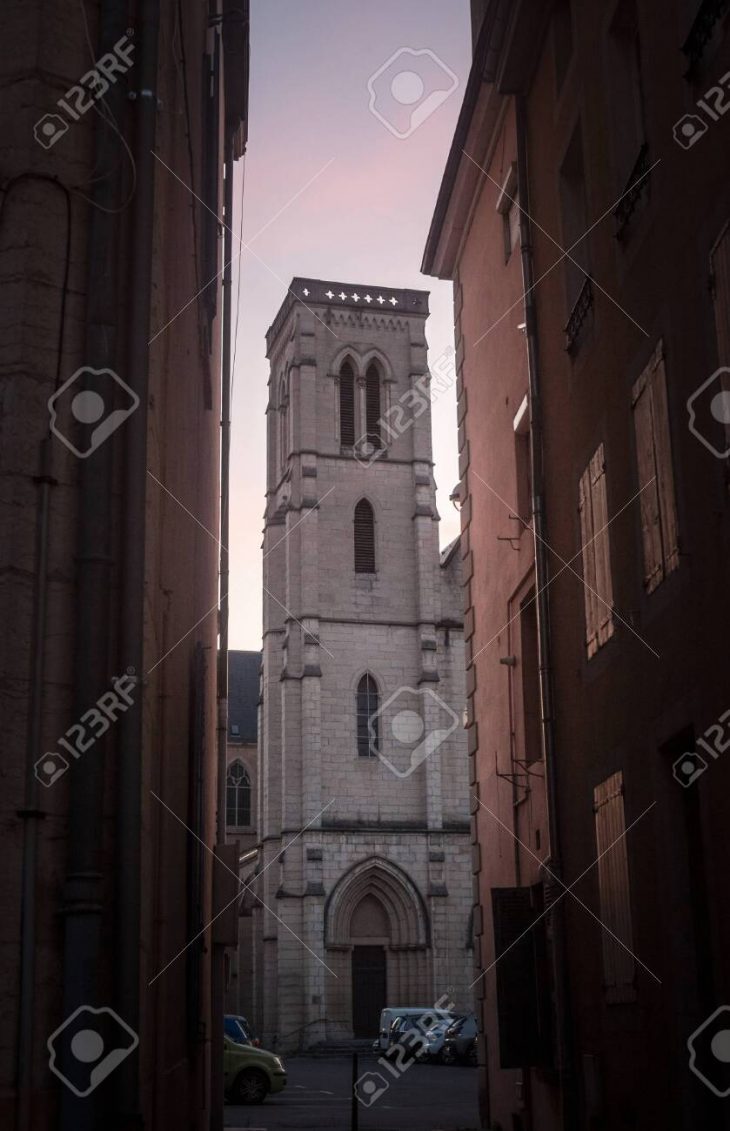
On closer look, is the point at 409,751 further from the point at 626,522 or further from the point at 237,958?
the point at 626,522

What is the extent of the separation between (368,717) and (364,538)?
7.14 metres

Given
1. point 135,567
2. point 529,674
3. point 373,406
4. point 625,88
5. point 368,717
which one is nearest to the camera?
point 135,567

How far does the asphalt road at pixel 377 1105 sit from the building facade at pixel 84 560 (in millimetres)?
10842

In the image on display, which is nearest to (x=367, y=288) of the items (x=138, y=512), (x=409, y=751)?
(x=409, y=751)

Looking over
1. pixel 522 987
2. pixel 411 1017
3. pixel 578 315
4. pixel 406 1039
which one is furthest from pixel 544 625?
Answer: pixel 411 1017

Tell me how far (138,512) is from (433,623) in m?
47.8

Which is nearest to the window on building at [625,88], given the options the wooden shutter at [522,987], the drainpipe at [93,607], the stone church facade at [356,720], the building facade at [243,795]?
the drainpipe at [93,607]

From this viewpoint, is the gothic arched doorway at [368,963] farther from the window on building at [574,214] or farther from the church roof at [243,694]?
the window on building at [574,214]

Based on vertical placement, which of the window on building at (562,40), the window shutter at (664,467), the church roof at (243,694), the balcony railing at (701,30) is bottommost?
the window shutter at (664,467)

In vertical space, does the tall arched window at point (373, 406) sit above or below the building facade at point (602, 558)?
above

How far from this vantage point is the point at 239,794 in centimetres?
7031

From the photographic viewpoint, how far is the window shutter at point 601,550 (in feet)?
35.4

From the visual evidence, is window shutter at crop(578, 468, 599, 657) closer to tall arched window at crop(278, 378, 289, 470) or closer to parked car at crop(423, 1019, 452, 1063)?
parked car at crop(423, 1019, 452, 1063)

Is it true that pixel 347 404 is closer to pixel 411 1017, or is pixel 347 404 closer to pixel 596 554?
pixel 411 1017
